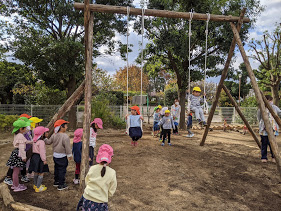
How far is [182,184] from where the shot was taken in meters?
4.78

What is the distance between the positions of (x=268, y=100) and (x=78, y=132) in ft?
17.4

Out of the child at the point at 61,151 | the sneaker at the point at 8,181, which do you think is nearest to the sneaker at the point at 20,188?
the sneaker at the point at 8,181

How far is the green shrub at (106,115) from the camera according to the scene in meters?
13.9

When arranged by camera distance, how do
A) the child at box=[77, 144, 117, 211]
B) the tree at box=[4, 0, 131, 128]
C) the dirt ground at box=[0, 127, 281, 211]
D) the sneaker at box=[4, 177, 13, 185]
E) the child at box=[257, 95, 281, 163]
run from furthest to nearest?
the tree at box=[4, 0, 131, 128] → the child at box=[257, 95, 281, 163] → the sneaker at box=[4, 177, 13, 185] → the dirt ground at box=[0, 127, 281, 211] → the child at box=[77, 144, 117, 211]

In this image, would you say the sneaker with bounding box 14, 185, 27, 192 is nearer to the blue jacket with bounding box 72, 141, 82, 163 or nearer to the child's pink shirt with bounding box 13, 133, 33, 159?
the child's pink shirt with bounding box 13, 133, 33, 159

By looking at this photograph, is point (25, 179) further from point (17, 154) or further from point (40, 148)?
point (40, 148)

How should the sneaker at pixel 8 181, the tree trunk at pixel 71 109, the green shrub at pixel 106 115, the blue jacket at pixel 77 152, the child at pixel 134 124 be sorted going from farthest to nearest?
1. the green shrub at pixel 106 115
2. the tree trunk at pixel 71 109
3. the child at pixel 134 124
4. the blue jacket at pixel 77 152
5. the sneaker at pixel 8 181

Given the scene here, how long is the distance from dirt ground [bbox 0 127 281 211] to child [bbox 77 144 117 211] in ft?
3.03

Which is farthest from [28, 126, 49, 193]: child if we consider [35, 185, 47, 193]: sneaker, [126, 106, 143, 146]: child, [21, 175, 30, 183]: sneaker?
[126, 106, 143, 146]: child

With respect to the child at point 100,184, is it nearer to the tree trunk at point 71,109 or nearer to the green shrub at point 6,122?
the green shrub at point 6,122

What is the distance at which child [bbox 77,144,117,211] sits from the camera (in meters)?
2.72

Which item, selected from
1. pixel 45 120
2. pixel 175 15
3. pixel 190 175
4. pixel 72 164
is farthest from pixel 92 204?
pixel 45 120

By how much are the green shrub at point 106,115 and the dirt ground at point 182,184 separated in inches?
254

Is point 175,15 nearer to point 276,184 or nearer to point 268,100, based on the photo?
point 268,100
